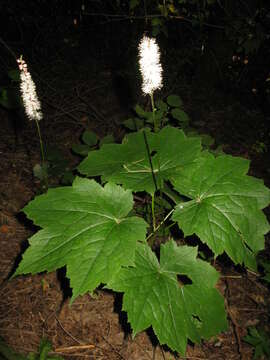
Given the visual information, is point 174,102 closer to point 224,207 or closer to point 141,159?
point 141,159

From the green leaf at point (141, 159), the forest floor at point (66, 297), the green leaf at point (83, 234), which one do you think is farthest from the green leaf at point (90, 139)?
the green leaf at point (83, 234)

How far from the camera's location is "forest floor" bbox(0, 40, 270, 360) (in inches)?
83.4

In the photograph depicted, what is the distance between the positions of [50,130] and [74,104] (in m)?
0.70

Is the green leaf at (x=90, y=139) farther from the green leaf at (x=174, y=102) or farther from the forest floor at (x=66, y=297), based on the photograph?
the green leaf at (x=174, y=102)

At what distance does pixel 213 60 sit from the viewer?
15.5 ft

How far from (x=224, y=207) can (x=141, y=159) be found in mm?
627

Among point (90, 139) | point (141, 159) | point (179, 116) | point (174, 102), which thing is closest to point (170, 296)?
point (141, 159)

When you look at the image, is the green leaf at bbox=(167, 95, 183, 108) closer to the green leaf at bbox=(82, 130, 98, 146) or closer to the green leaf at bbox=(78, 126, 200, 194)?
the green leaf at bbox=(82, 130, 98, 146)

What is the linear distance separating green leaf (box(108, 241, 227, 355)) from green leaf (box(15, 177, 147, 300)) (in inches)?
6.9

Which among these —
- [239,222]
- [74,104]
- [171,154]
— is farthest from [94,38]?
[239,222]

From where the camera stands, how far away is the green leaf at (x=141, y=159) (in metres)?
1.81

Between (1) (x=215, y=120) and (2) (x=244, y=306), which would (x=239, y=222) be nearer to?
(2) (x=244, y=306)

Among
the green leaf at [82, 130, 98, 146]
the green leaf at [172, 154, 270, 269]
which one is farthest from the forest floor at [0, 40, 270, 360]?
the green leaf at [172, 154, 270, 269]

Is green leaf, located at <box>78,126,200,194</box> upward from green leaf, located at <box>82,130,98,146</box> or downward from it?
downward
